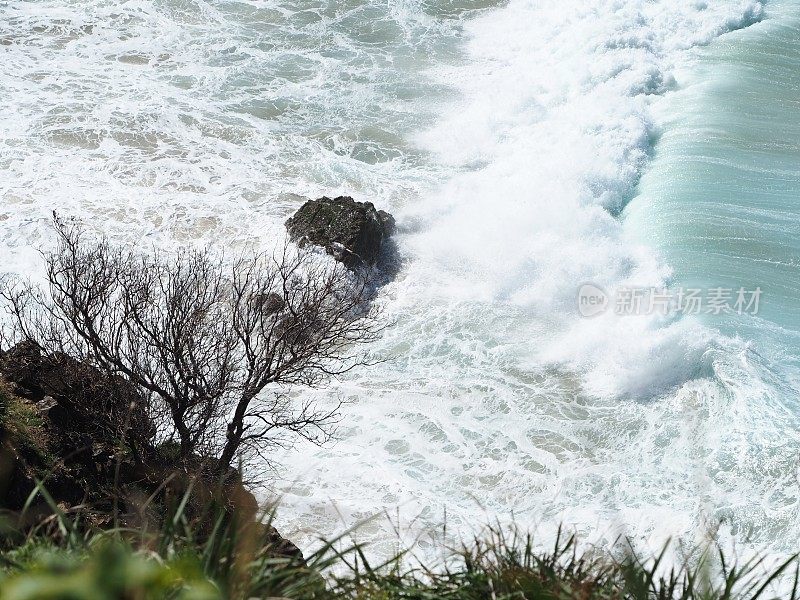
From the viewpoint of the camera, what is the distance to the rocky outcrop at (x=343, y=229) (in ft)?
59.1

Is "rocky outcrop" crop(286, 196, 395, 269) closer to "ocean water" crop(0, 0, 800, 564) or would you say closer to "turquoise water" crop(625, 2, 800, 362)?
"ocean water" crop(0, 0, 800, 564)

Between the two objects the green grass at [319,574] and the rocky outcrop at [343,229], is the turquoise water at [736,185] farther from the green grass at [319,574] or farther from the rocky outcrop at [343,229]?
the green grass at [319,574]

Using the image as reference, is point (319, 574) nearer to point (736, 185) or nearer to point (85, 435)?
point (85, 435)

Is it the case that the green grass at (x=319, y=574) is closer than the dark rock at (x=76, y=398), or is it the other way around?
the green grass at (x=319, y=574)

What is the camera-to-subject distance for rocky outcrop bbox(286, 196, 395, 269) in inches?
709

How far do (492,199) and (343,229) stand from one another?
4335 millimetres

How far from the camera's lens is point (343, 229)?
59.6ft

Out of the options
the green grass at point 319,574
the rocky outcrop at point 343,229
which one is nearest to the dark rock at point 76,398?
the green grass at point 319,574

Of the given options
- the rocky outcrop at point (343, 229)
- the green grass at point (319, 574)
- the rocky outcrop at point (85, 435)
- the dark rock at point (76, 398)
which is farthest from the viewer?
the rocky outcrop at point (343, 229)

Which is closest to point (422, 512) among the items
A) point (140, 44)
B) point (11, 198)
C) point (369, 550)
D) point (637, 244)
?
point (369, 550)

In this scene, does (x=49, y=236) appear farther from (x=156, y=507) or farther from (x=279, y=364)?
(x=156, y=507)

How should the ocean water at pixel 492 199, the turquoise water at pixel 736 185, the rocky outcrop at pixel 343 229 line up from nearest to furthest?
the ocean water at pixel 492 199 < the turquoise water at pixel 736 185 < the rocky outcrop at pixel 343 229

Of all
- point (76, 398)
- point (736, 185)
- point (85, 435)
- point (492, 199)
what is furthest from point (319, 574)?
point (736, 185)

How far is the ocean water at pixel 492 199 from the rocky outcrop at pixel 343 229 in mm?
815
